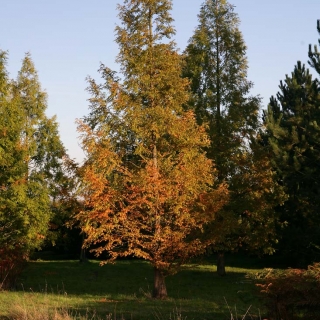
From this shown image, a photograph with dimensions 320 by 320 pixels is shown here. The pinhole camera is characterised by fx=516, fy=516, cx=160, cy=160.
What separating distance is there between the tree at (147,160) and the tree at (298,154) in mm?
4576

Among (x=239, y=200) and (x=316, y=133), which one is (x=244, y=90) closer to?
(x=239, y=200)

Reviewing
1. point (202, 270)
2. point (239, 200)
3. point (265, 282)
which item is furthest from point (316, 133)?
point (202, 270)

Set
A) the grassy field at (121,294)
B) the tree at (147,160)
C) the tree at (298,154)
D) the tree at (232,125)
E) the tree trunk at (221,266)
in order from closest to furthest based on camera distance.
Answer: the grassy field at (121,294)
the tree at (147,160)
the tree at (298,154)
the tree at (232,125)
the tree trunk at (221,266)

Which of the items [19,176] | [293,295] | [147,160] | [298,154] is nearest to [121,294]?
[147,160]

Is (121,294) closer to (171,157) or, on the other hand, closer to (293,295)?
(171,157)

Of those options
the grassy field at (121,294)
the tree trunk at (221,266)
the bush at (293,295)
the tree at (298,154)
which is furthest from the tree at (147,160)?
the tree trunk at (221,266)

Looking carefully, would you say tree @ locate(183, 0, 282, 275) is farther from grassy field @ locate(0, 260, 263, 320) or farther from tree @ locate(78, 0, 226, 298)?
tree @ locate(78, 0, 226, 298)

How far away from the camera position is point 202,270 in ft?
97.9

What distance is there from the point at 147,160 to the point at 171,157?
0.91m

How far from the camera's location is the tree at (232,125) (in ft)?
80.5

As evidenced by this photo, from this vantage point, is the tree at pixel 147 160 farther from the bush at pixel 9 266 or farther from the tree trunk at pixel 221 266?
the tree trunk at pixel 221 266

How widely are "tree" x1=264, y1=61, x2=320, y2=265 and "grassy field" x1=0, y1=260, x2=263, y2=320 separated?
3730 millimetres

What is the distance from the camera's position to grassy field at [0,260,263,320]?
11.9 m

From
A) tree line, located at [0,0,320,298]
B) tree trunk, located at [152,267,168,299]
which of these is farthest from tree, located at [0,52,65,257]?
tree trunk, located at [152,267,168,299]
